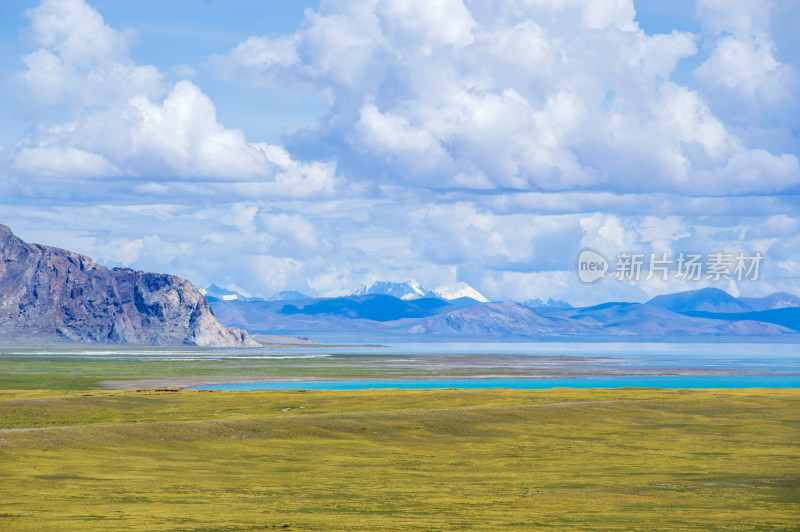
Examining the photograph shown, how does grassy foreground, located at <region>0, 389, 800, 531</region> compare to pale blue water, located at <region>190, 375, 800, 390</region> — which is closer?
grassy foreground, located at <region>0, 389, 800, 531</region>

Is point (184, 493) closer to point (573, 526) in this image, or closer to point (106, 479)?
point (106, 479)

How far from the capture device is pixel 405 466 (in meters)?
63.3

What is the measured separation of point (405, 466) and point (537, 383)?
346 ft

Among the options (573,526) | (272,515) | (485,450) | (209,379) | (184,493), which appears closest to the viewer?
(573,526)

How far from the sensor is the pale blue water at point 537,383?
155 meters

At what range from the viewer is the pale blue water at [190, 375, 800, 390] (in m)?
155

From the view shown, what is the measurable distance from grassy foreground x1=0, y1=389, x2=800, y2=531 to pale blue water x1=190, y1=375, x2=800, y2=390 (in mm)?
Result: 46601

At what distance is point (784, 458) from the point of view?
66250 millimetres

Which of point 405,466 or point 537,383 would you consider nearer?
point 405,466

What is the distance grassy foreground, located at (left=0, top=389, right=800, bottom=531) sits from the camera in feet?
139

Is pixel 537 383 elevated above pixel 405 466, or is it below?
above

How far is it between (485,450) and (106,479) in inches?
1117

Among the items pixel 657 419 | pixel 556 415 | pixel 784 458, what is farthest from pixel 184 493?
pixel 657 419

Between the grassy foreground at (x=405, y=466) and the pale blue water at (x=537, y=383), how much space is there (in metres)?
46.6
